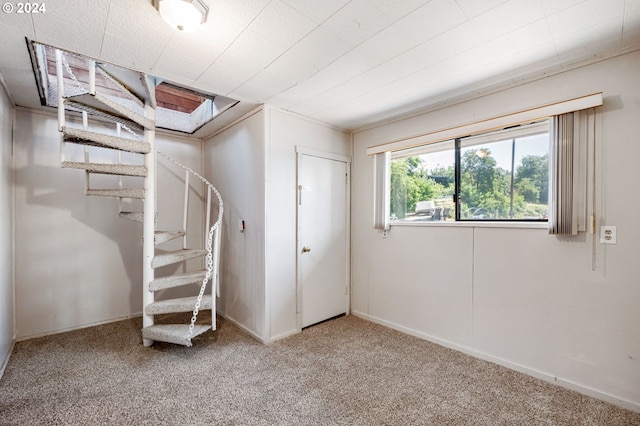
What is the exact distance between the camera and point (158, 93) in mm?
3482

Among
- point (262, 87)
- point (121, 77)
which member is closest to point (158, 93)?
point (121, 77)

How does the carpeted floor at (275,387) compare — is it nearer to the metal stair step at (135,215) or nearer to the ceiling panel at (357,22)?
the metal stair step at (135,215)

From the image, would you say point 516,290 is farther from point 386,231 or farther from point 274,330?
point 274,330

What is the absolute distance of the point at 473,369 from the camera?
244 cm

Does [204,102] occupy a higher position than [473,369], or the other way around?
[204,102]

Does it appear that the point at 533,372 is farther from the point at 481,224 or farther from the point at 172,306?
the point at 172,306

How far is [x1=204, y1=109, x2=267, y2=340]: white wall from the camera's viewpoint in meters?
3.02

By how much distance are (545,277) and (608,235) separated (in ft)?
1.65

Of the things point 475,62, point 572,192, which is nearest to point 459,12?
point 475,62

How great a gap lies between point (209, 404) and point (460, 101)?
10.8 feet

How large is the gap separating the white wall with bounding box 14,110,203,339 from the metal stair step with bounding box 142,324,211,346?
116 centimetres

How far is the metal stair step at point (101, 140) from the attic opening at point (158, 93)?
0.51 metres

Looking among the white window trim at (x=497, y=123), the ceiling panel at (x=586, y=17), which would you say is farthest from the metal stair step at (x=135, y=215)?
the ceiling panel at (x=586, y=17)

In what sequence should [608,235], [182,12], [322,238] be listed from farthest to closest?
[322,238] < [608,235] < [182,12]
